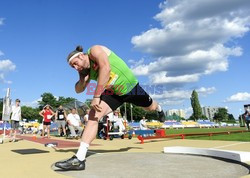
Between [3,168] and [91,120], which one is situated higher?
[91,120]

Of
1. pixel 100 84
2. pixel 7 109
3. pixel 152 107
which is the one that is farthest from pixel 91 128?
pixel 7 109

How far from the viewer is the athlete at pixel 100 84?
354 centimetres

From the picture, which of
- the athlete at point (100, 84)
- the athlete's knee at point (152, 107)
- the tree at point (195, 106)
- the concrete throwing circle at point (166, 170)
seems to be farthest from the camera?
the tree at point (195, 106)

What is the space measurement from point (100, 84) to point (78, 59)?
25.2 inches

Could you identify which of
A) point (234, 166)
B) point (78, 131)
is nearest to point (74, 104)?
point (78, 131)

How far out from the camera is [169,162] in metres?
3.75

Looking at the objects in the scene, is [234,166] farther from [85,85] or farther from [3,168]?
[3,168]

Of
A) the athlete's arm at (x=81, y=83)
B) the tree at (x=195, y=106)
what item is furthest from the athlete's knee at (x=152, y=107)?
the tree at (x=195, y=106)

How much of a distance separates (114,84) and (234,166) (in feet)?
6.93

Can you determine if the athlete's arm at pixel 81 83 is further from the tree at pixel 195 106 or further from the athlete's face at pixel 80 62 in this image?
the tree at pixel 195 106

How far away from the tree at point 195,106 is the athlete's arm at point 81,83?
108 m

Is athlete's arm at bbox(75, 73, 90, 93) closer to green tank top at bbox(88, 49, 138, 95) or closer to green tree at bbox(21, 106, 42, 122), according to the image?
green tank top at bbox(88, 49, 138, 95)

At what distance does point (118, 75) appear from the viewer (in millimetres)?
3990

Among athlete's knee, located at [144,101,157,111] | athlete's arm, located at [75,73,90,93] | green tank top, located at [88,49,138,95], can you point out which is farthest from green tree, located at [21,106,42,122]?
green tank top, located at [88,49,138,95]
